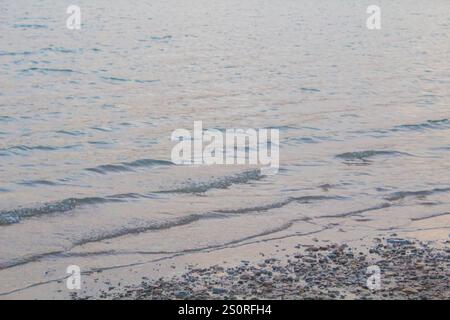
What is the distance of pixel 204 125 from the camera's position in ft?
56.0

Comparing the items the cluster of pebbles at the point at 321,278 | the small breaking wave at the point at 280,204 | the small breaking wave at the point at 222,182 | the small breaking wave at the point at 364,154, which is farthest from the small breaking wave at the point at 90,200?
the cluster of pebbles at the point at 321,278

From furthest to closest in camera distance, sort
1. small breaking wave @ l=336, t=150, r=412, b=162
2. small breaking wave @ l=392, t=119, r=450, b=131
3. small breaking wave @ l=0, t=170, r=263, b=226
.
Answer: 1. small breaking wave @ l=392, t=119, r=450, b=131
2. small breaking wave @ l=336, t=150, r=412, b=162
3. small breaking wave @ l=0, t=170, r=263, b=226

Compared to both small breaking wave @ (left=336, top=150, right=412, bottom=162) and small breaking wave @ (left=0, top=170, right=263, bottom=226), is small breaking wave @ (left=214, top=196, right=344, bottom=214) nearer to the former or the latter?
small breaking wave @ (left=0, top=170, right=263, bottom=226)

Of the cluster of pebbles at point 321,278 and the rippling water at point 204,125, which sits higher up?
the rippling water at point 204,125

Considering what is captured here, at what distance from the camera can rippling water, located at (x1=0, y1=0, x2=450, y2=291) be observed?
423 inches

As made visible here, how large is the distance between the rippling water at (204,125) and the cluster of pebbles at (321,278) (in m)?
1.20

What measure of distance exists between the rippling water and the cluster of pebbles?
1197 mm

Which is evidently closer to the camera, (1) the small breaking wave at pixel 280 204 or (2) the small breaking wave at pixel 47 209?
(2) the small breaking wave at pixel 47 209

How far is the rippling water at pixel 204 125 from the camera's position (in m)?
10.7

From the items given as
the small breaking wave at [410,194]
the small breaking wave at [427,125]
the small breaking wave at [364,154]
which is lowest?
the small breaking wave at [410,194]

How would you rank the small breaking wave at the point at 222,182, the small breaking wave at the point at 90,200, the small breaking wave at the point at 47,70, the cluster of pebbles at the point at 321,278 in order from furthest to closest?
the small breaking wave at the point at 47,70 < the small breaking wave at the point at 222,182 < the small breaking wave at the point at 90,200 < the cluster of pebbles at the point at 321,278

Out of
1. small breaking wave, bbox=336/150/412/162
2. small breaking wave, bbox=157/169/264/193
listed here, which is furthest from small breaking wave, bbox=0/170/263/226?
small breaking wave, bbox=336/150/412/162

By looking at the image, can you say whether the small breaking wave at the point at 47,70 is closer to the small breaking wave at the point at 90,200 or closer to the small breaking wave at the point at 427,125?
the small breaking wave at the point at 427,125
